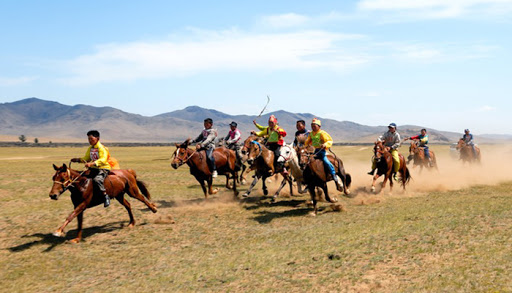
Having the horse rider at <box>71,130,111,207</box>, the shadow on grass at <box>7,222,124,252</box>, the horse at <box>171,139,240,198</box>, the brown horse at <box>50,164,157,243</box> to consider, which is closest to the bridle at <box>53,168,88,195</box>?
the brown horse at <box>50,164,157,243</box>

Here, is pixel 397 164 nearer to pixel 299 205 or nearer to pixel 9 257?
pixel 299 205

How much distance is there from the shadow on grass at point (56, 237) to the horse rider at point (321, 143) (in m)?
6.20

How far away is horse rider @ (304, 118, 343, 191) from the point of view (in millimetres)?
12227

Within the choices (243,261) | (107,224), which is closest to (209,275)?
(243,261)

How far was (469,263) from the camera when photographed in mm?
6891

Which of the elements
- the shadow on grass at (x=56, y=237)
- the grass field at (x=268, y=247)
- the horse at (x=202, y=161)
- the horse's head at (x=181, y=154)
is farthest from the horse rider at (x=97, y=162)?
the horse's head at (x=181, y=154)

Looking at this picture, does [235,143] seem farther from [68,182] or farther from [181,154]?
[68,182]

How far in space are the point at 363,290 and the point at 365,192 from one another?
9.62 m

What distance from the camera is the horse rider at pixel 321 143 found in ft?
40.1

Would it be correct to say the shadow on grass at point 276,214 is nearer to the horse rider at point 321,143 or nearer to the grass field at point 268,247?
the grass field at point 268,247

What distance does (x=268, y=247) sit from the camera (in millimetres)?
8977

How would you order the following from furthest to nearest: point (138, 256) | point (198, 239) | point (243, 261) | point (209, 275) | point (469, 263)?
point (198, 239)
point (138, 256)
point (243, 261)
point (209, 275)
point (469, 263)

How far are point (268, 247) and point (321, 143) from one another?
15.2 feet

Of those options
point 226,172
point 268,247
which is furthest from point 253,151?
point 268,247
